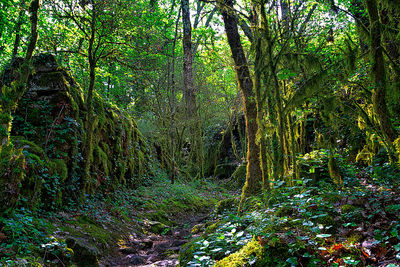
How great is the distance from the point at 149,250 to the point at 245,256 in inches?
144

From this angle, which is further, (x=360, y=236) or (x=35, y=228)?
(x=35, y=228)

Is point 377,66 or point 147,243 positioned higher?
point 377,66

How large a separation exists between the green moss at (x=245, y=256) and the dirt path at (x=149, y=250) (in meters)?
1.69

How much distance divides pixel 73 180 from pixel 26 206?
1.75m

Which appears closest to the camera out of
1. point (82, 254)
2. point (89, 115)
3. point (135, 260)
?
point (82, 254)

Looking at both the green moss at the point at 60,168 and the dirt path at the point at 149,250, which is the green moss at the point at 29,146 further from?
the dirt path at the point at 149,250

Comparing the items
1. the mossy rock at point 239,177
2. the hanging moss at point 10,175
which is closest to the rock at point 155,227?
Answer: the hanging moss at point 10,175

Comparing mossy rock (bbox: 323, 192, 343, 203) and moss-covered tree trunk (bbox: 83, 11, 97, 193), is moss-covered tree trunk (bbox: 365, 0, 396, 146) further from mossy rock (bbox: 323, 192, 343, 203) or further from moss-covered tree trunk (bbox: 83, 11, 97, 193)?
moss-covered tree trunk (bbox: 83, 11, 97, 193)

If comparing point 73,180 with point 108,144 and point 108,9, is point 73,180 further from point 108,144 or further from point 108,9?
point 108,9

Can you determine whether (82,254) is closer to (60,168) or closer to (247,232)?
(60,168)

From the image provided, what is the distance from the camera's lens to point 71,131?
696 centimetres

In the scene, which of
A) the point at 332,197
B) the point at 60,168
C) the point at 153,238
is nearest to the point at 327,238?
the point at 332,197

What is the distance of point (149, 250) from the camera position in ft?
18.6

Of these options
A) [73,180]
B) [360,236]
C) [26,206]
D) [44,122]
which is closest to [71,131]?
[44,122]
